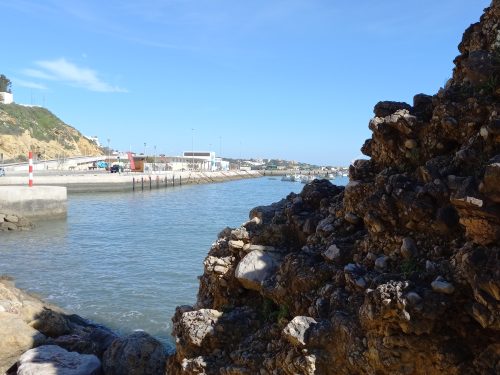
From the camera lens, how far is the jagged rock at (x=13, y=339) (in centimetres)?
831

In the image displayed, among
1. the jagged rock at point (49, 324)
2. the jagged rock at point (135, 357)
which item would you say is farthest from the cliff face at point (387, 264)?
the jagged rock at point (49, 324)

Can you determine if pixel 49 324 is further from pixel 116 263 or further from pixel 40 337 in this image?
pixel 116 263

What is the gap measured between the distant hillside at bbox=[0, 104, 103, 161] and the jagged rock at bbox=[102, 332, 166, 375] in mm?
78324

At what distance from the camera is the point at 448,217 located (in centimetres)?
430

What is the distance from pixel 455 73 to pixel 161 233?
26.0m

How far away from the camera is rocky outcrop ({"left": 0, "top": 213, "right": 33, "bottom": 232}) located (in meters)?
28.5

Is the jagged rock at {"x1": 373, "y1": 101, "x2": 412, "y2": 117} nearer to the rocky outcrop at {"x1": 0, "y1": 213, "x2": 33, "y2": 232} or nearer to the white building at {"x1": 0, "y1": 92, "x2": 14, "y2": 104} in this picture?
the rocky outcrop at {"x1": 0, "y1": 213, "x2": 33, "y2": 232}

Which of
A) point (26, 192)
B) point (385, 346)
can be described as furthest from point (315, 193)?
point (26, 192)

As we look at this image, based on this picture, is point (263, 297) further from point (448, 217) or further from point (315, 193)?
point (448, 217)

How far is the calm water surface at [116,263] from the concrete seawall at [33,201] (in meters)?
1.31

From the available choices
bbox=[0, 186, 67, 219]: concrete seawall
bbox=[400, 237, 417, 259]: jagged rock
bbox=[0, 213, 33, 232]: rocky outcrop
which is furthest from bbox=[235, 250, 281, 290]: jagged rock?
bbox=[0, 186, 67, 219]: concrete seawall

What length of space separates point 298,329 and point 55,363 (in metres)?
4.82

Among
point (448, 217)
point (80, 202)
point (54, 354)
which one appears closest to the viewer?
point (448, 217)

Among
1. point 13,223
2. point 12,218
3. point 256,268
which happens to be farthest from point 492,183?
point 12,218
